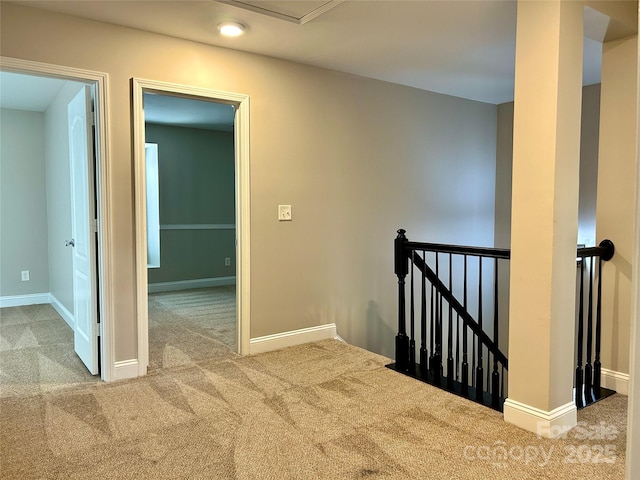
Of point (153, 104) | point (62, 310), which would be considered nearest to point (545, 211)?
point (153, 104)

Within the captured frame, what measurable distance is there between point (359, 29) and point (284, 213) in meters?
1.42

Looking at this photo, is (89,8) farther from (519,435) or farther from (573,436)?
(573,436)

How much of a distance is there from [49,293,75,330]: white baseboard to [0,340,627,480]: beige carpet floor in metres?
1.84

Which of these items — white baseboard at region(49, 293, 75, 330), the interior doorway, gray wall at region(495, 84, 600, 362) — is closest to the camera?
gray wall at region(495, 84, 600, 362)

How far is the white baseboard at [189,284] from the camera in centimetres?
639

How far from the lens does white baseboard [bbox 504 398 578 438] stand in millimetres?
2242

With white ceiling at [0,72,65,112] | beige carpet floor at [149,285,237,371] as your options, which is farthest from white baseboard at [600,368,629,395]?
white ceiling at [0,72,65,112]

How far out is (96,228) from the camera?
9.78ft

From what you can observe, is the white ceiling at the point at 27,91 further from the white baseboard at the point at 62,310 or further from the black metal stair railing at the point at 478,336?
A: the black metal stair railing at the point at 478,336

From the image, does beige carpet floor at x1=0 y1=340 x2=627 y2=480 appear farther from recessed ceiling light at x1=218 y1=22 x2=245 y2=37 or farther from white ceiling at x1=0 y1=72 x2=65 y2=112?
white ceiling at x1=0 y1=72 x2=65 y2=112

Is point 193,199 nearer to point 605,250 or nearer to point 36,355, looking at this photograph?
point 36,355

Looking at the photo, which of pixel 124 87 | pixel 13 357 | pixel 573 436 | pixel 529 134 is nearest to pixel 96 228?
pixel 124 87

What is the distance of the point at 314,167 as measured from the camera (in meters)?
3.77

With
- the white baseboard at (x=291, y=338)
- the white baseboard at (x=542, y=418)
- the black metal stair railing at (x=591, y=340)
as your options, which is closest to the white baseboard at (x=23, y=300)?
the white baseboard at (x=291, y=338)
